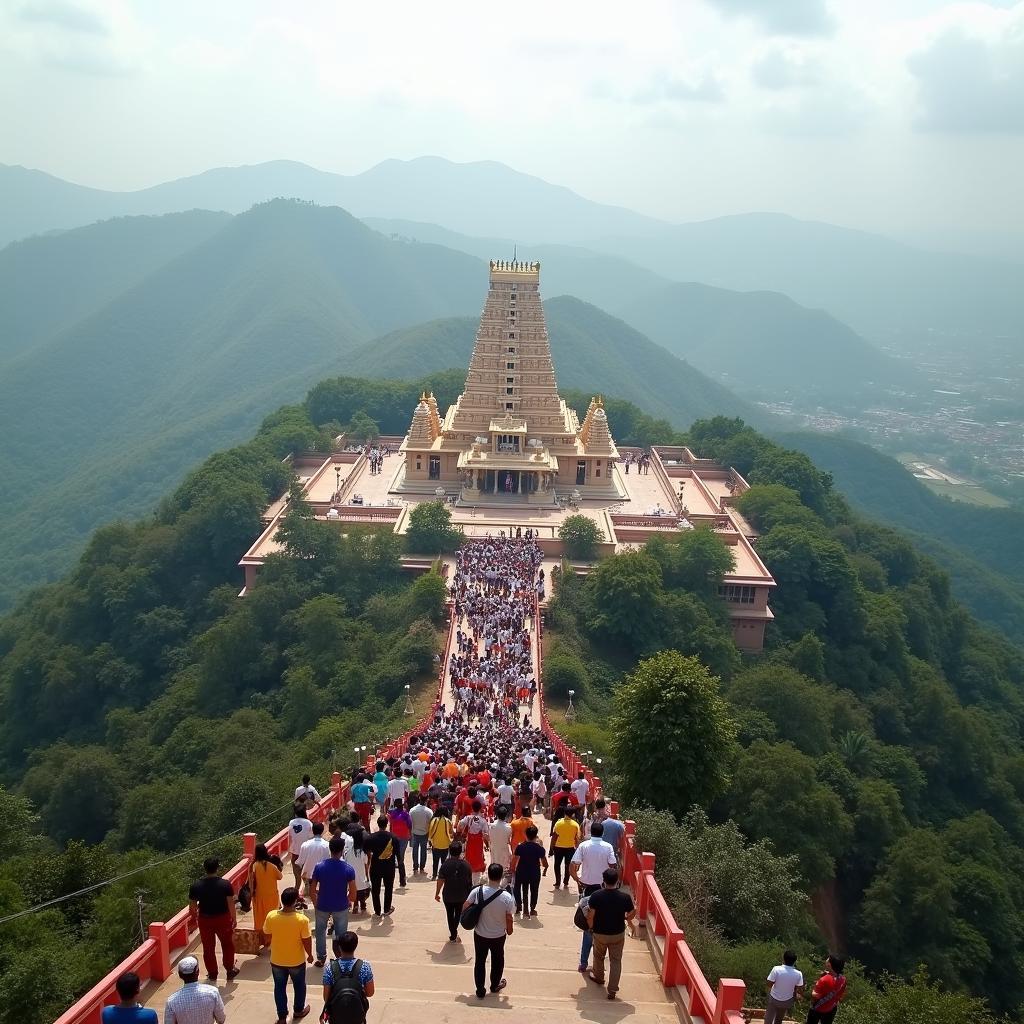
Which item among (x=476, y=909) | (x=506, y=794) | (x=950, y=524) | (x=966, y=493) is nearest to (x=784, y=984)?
(x=476, y=909)

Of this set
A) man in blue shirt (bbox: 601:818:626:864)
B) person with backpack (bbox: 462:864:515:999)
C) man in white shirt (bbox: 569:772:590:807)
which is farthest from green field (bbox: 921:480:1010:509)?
person with backpack (bbox: 462:864:515:999)

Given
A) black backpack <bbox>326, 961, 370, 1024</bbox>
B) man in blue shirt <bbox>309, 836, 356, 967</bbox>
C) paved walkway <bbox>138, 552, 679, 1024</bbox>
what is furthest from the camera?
man in blue shirt <bbox>309, 836, 356, 967</bbox>

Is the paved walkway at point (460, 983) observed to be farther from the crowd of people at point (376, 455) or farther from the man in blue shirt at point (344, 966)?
the crowd of people at point (376, 455)

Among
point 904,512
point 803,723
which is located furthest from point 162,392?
point 803,723

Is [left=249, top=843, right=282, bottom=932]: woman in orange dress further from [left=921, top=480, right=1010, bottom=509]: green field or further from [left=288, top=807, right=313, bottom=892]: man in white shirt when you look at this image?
[left=921, top=480, right=1010, bottom=509]: green field

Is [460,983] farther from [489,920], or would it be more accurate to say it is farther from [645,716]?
[645,716]

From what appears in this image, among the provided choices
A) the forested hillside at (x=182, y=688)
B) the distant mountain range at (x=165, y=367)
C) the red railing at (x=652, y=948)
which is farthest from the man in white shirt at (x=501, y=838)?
the distant mountain range at (x=165, y=367)
